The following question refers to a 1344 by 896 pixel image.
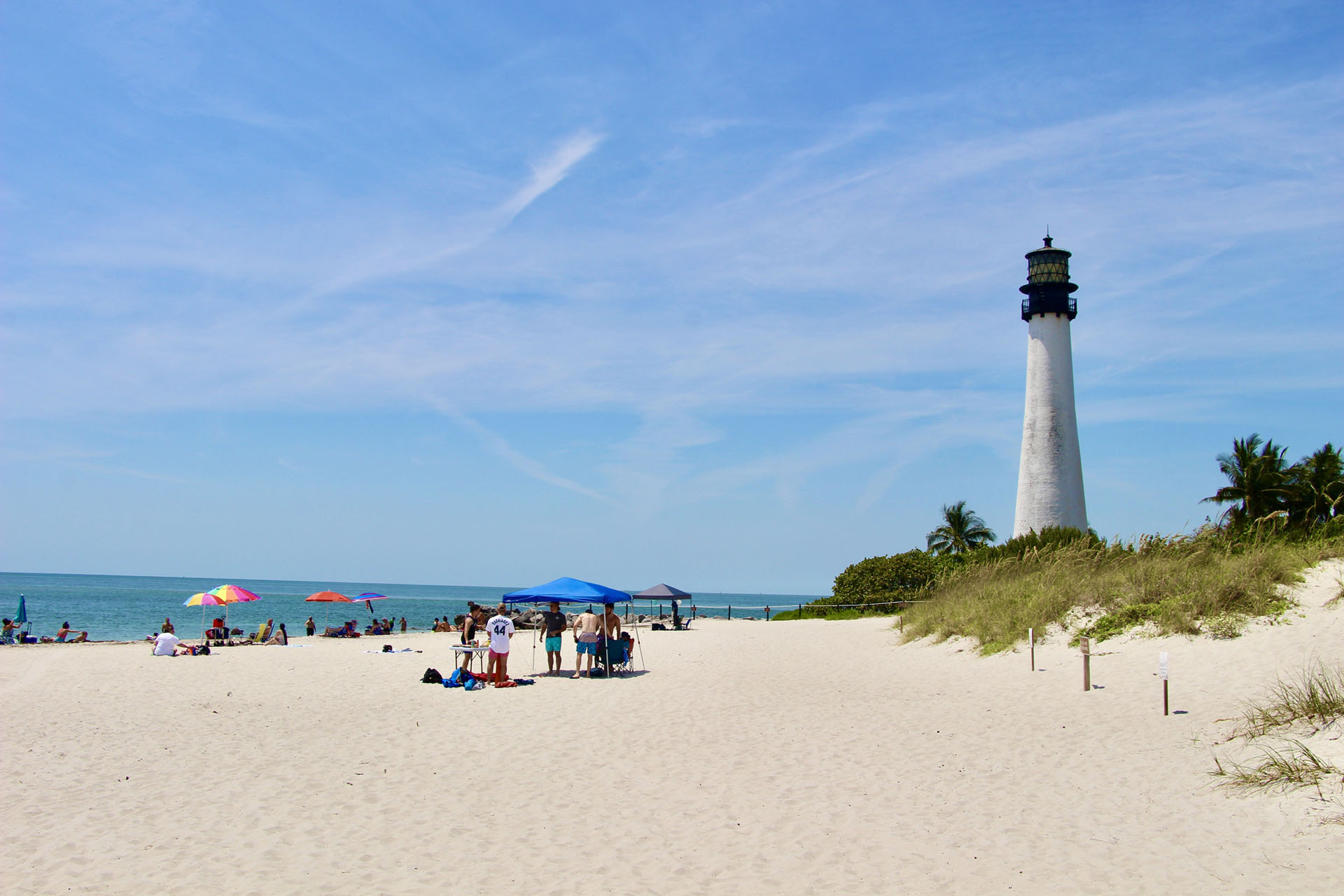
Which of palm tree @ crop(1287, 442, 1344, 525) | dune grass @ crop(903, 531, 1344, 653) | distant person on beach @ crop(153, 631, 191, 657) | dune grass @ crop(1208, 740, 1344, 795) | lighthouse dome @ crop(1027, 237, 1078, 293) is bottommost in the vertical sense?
distant person on beach @ crop(153, 631, 191, 657)

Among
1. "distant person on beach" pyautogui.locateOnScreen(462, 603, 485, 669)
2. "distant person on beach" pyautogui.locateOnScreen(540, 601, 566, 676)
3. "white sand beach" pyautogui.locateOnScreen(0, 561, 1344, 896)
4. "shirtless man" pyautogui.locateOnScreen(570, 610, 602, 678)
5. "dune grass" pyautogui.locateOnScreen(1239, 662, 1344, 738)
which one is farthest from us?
"distant person on beach" pyautogui.locateOnScreen(540, 601, 566, 676)

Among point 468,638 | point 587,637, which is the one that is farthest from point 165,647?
point 587,637

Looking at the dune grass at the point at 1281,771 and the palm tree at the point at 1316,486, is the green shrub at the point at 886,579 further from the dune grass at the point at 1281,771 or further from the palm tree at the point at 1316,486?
the dune grass at the point at 1281,771

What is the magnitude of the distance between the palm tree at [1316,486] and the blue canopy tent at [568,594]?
24818 mm

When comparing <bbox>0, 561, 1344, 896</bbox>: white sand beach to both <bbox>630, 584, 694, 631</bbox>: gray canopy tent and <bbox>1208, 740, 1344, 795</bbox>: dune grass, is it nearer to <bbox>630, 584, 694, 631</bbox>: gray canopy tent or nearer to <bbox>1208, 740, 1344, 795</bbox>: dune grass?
<bbox>1208, 740, 1344, 795</bbox>: dune grass

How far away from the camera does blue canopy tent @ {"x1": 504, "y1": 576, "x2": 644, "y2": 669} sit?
1648 cm

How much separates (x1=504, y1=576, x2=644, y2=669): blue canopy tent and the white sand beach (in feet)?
6.26

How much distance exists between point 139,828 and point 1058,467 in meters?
32.3

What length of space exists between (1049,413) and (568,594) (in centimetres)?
2379

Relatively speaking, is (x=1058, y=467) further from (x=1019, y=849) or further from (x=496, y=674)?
(x=1019, y=849)

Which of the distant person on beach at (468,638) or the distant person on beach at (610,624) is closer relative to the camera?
the distant person on beach at (468,638)

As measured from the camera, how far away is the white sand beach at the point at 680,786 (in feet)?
19.6

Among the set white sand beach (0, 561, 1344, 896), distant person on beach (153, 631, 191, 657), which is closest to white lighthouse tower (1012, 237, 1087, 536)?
white sand beach (0, 561, 1344, 896)

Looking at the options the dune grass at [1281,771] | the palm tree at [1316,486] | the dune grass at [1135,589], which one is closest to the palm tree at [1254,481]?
the palm tree at [1316,486]
